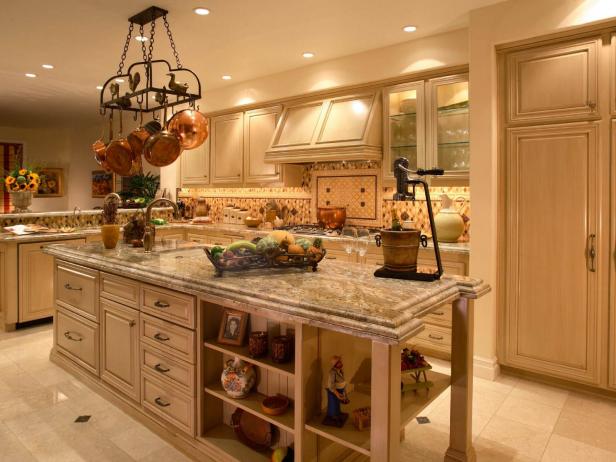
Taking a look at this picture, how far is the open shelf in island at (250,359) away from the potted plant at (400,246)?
26.4 inches

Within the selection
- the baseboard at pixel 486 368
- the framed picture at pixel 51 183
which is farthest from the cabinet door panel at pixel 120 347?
the framed picture at pixel 51 183

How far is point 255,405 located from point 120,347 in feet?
3.72

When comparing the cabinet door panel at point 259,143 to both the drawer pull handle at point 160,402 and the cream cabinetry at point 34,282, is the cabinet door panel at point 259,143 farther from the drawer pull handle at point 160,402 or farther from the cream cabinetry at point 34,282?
the drawer pull handle at point 160,402

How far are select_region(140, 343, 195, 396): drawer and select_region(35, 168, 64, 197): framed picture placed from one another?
8.01 meters

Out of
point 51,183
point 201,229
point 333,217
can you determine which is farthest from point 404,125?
point 51,183

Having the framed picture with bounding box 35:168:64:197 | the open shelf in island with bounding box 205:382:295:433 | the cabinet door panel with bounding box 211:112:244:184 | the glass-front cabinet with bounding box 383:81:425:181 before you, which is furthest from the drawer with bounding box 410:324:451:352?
the framed picture with bounding box 35:168:64:197

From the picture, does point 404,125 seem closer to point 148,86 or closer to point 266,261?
point 148,86

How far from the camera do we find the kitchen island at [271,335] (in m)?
1.60

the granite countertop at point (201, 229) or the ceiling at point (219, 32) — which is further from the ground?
the ceiling at point (219, 32)

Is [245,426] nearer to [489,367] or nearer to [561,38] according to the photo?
[489,367]

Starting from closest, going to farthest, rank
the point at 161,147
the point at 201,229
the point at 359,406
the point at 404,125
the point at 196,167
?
1. the point at 359,406
2. the point at 161,147
3. the point at 404,125
4. the point at 201,229
5. the point at 196,167

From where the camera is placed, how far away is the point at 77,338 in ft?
10.5

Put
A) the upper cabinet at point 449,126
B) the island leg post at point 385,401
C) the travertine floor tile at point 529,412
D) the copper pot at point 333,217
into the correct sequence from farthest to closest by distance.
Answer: the copper pot at point 333,217 → the upper cabinet at point 449,126 → the travertine floor tile at point 529,412 → the island leg post at point 385,401

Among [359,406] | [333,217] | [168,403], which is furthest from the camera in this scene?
[333,217]
